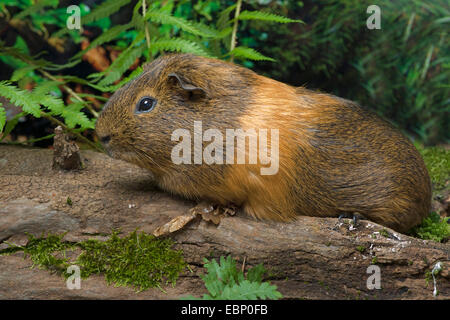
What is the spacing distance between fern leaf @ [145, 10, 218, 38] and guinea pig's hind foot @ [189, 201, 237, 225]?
1.95 meters

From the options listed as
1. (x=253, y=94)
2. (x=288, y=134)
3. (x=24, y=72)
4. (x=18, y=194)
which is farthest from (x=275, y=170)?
(x=24, y=72)

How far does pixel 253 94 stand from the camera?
4.01 metres

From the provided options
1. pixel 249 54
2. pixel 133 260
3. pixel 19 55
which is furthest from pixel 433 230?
pixel 19 55

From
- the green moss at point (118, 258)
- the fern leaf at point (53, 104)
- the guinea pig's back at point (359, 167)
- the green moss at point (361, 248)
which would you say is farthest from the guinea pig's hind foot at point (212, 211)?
the fern leaf at point (53, 104)

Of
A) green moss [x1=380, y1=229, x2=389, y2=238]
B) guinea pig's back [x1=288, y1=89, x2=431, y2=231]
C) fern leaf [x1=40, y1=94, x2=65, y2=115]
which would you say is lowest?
green moss [x1=380, y1=229, x2=389, y2=238]

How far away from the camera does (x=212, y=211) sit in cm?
398

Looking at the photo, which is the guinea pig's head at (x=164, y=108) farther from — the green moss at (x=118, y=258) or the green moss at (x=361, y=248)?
the green moss at (x=361, y=248)

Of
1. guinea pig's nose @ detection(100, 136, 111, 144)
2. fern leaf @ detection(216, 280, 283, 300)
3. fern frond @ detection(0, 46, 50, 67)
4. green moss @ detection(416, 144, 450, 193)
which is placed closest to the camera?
fern leaf @ detection(216, 280, 283, 300)

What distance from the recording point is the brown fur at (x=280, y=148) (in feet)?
12.7

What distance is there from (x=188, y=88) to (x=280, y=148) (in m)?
0.95

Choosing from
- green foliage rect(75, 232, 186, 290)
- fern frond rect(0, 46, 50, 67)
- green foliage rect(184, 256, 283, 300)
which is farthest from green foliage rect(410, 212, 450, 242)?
fern frond rect(0, 46, 50, 67)

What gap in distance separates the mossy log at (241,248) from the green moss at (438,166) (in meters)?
1.88

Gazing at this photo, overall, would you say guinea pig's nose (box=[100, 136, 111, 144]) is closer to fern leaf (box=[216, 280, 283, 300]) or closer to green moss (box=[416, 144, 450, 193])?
fern leaf (box=[216, 280, 283, 300])

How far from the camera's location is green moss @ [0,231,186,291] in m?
3.75
